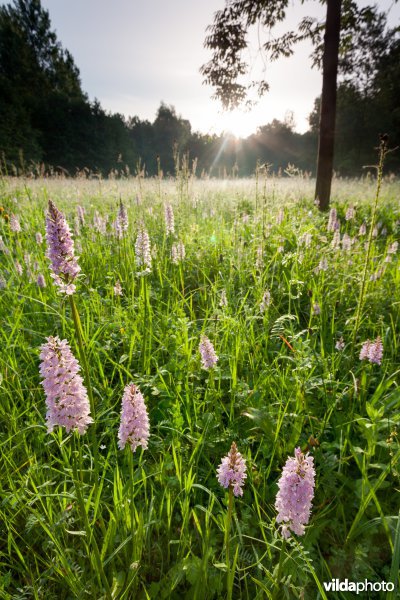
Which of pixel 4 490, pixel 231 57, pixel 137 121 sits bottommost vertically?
pixel 4 490

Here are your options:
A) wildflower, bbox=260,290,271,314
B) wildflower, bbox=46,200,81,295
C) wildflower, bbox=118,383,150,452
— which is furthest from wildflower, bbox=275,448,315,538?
wildflower, bbox=260,290,271,314

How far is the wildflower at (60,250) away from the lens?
3.33 ft

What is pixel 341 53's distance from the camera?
29.5 ft

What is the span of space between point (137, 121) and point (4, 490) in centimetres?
6011

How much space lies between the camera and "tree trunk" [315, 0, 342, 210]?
6.95 metres

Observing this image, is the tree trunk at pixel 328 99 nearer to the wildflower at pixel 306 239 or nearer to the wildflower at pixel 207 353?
the wildflower at pixel 306 239

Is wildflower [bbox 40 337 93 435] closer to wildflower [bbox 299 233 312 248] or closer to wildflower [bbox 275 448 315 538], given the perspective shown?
wildflower [bbox 275 448 315 538]

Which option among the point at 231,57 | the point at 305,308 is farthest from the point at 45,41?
the point at 305,308

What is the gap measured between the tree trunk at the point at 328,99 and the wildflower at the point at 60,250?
832 centimetres

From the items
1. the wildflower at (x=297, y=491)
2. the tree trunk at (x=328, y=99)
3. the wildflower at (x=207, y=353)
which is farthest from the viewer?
the tree trunk at (x=328, y=99)

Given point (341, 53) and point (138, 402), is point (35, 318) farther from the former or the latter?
point (341, 53)

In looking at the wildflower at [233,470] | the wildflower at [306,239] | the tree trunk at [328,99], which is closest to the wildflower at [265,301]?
the wildflower at [306,239]

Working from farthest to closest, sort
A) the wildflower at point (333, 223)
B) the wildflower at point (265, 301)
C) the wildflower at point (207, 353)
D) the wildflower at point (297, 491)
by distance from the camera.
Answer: the wildflower at point (333, 223)
the wildflower at point (265, 301)
the wildflower at point (207, 353)
the wildflower at point (297, 491)

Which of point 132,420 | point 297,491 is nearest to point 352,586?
point 297,491
